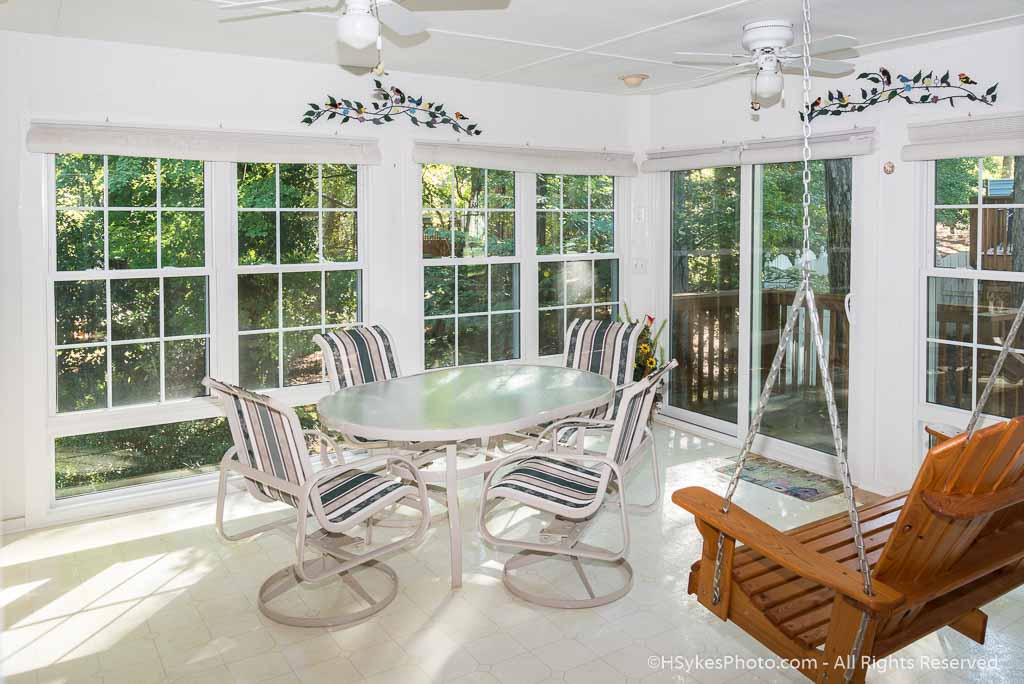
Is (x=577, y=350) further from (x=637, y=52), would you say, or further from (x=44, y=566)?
(x=44, y=566)

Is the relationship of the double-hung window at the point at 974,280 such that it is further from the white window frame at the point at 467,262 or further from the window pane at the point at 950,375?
the white window frame at the point at 467,262

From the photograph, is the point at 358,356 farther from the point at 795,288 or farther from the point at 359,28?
the point at 795,288

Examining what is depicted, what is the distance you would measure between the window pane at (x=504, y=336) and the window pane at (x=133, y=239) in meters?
2.31

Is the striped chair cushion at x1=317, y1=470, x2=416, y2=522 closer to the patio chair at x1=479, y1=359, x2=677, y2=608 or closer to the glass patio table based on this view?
the glass patio table

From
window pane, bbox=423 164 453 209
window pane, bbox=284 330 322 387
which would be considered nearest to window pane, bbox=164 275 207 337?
window pane, bbox=284 330 322 387

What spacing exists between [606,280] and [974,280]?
2759 mm

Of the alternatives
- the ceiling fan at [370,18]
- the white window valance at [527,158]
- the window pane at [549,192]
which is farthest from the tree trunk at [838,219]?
the ceiling fan at [370,18]

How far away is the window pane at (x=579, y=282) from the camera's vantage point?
21.3 ft

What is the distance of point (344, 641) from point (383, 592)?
433 mm

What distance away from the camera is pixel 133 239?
4754 mm

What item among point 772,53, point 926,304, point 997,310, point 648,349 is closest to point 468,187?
point 648,349

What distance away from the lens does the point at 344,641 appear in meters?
3.32

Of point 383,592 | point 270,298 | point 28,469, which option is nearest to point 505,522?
point 383,592

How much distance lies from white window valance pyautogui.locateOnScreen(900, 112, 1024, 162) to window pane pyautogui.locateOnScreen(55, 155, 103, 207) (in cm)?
438
